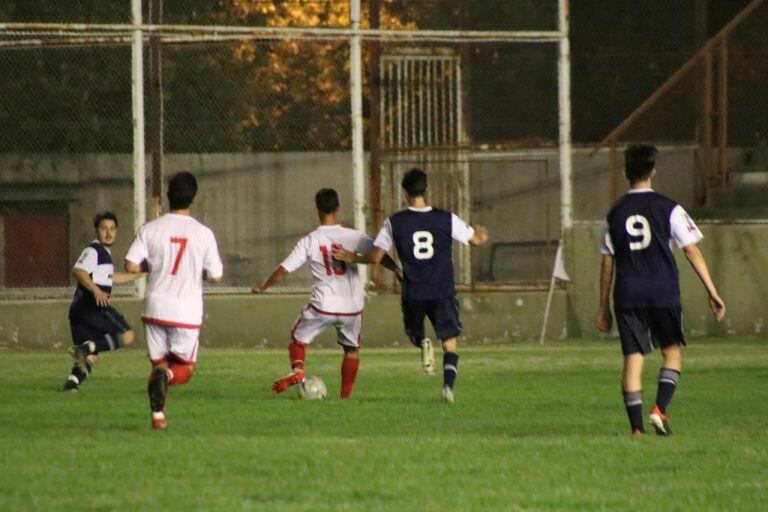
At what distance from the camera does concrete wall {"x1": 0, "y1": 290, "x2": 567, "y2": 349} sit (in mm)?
20312

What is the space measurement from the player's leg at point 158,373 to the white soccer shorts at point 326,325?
9.06ft

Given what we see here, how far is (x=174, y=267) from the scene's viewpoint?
36.9 feet

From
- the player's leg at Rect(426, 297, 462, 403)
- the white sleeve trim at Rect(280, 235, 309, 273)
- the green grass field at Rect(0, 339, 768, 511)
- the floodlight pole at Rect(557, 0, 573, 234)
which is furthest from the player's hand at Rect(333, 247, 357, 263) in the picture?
the floodlight pole at Rect(557, 0, 573, 234)

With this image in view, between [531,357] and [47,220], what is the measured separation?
648 centimetres

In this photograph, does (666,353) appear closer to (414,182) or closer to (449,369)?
(449,369)

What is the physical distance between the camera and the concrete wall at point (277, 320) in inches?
800

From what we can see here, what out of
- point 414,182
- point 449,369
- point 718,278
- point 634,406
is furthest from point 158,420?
point 718,278

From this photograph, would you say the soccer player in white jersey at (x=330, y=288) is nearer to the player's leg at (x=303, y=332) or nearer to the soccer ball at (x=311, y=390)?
the player's leg at (x=303, y=332)

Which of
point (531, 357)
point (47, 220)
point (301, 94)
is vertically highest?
point (301, 94)

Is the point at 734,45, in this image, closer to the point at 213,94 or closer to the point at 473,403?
the point at 213,94

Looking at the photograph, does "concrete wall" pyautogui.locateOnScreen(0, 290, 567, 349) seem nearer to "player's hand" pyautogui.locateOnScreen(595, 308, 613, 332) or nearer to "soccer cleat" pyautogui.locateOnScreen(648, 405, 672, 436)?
"player's hand" pyautogui.locateOnScreen(595, 308, 613, 332)

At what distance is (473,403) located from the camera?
13.4 m

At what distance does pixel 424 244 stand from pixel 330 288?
0.90 meters

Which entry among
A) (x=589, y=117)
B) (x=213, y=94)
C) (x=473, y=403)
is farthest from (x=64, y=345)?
(x=589, y=117)
